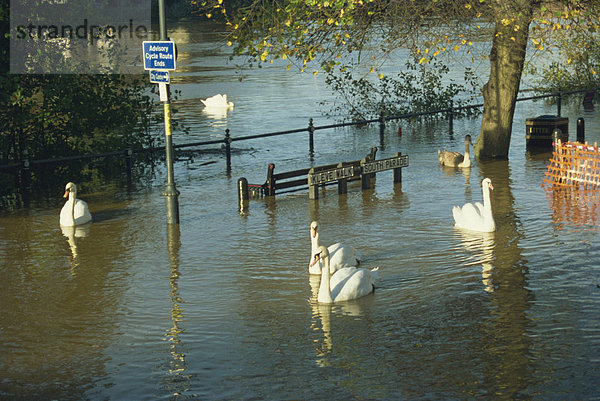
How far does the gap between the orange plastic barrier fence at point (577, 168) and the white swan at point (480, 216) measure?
16.0 ft

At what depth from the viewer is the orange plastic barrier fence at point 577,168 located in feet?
63.6

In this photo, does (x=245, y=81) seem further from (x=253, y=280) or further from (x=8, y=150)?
(x=253, y=280)

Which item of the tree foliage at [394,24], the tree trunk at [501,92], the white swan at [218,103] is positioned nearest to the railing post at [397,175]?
the tree foliage at [394,24]

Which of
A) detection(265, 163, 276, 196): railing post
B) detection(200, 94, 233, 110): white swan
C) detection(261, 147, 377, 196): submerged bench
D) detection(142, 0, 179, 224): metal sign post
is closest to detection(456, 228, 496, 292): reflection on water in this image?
detection(261, 147, 377, 196): submerged bench

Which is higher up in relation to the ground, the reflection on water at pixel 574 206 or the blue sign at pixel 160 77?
the blue sign at pixel 160 77

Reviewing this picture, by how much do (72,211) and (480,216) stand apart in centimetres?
782

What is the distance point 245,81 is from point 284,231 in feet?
133

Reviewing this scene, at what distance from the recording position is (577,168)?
65.1 ft

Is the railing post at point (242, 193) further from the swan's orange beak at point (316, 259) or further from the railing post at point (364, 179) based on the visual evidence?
the swan's orange beak at point (316, 259)

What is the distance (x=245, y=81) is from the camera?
5578cm

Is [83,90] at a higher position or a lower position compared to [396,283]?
higher

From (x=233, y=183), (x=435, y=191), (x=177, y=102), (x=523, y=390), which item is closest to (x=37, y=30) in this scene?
(x=233, y=183)

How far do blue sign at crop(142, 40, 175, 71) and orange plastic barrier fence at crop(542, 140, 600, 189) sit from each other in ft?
30.1

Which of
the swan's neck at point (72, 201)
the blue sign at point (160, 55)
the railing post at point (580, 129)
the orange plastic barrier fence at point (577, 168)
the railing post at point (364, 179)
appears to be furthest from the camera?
the railing post at point (580, 129)
